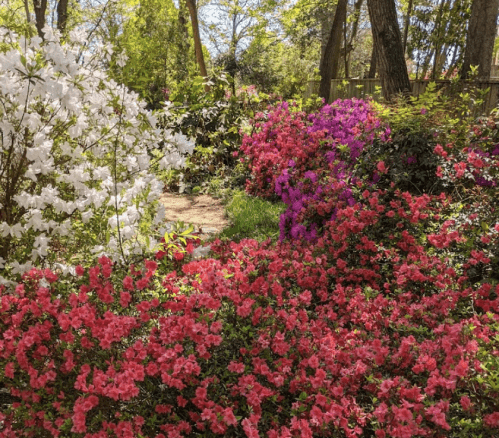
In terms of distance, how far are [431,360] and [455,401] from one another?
268 millimetres

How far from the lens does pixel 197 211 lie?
668cm

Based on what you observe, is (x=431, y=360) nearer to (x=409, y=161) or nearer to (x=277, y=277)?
(x=277, y=277)

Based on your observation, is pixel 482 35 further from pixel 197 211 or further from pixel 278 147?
pixel 197 211

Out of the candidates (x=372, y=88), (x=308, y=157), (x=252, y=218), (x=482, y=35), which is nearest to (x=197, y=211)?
(x=252, y=218)

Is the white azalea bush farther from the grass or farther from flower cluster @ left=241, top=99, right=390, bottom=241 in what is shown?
the grass

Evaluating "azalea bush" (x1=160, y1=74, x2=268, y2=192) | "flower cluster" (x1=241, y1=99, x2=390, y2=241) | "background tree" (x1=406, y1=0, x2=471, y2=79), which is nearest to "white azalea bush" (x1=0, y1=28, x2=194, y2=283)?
"flower cluster" (x1=241, y1=99, x2=390, y2=241)

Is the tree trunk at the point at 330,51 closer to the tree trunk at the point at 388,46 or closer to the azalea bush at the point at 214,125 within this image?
the azalea bush at the point at 214,125

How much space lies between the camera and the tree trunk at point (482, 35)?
10.8 m

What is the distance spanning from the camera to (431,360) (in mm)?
2102

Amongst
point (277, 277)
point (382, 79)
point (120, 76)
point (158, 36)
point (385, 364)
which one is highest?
point (158, 36)

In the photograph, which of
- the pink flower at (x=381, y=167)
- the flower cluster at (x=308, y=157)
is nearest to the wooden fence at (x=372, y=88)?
the flower cluster at (x=308, y=157)

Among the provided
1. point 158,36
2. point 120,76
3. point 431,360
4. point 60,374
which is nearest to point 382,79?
point 120,76

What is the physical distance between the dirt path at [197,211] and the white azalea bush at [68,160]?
226 centimetres

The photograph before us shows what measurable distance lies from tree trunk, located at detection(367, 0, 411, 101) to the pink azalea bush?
4125mm
